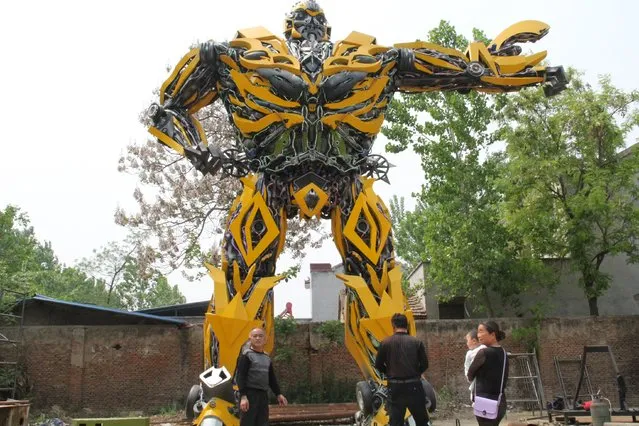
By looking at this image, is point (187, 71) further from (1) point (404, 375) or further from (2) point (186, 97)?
(1) point (404, 375)

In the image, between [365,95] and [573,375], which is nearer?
[365,95]

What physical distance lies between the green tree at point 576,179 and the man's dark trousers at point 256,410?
10.0 meters

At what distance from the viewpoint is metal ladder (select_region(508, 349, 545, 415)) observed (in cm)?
1117

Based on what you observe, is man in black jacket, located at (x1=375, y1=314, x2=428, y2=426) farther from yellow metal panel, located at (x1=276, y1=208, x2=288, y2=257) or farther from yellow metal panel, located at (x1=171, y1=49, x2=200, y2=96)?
yellow metal panel, located at (x1=171, y1=49, x2=200, y2=96)

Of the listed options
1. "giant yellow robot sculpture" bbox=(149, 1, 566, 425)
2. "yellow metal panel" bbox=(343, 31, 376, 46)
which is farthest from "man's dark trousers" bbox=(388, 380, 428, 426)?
"yellow metal panel" bbox=(343, 31, 376, 46)

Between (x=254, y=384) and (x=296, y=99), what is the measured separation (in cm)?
277

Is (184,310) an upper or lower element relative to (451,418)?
upper

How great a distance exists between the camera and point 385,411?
5.20 meters

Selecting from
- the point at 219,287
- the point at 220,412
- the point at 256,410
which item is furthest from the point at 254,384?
the point at 219,287

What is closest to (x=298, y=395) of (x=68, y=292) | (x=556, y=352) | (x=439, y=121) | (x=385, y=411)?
(x=556, y=352)

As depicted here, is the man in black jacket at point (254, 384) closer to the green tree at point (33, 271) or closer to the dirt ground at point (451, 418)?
the dirt ground at point (451, 418)

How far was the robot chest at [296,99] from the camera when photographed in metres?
5.82

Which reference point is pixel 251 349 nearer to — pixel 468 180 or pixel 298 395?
pixel 298 395

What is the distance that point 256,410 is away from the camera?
4.65 m
